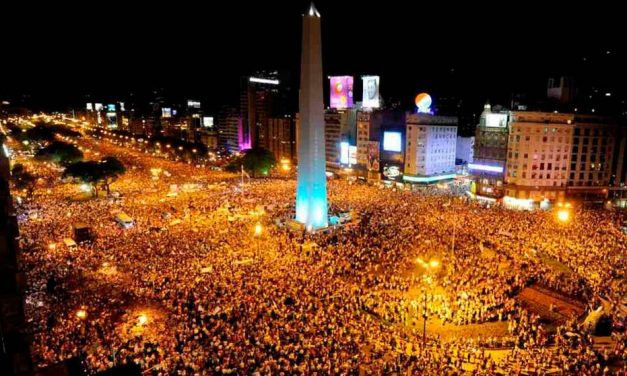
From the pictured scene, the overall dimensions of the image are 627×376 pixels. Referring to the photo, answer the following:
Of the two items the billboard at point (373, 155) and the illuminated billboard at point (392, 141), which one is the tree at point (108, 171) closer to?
the billboard at point (373, 155)

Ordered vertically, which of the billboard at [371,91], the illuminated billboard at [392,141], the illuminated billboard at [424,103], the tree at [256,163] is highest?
the billboard at [371,91]

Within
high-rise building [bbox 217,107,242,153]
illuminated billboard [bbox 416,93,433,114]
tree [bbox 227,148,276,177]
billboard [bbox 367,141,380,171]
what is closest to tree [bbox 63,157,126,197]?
tree [bbox 227,148,276,177]

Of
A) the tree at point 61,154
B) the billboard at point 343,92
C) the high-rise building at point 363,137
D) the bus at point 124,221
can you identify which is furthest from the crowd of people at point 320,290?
the billboard at point 343,92

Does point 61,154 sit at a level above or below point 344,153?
above

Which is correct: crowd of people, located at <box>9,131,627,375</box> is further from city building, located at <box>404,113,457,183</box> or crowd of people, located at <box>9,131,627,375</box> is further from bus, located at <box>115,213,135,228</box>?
city building, located at <box>404,113,457,183</box>

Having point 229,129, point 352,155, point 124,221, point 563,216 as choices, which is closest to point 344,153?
point 352,155

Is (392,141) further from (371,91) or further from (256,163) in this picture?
(256,163)

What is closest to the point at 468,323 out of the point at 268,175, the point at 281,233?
the point at 281,233
